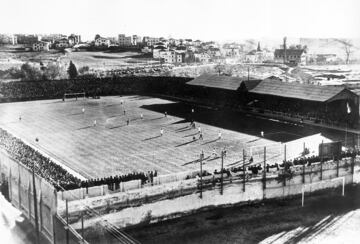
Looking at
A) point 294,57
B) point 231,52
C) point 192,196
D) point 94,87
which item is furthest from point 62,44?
point 192,196

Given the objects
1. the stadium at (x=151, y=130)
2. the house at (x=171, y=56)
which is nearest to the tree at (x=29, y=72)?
the stadium at (x=151, y=130)

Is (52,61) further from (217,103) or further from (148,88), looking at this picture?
(217,103)

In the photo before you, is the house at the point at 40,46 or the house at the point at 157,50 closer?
the house at the point at 40,46

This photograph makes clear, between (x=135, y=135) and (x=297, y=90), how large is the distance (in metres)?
20.7

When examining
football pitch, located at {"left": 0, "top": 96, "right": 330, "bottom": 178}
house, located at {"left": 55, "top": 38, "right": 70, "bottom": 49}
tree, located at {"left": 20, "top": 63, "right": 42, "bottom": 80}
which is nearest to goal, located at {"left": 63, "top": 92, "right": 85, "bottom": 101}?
football pitch, located at {"left": 0, "top": 96, "right": 330, "bottom": 178}

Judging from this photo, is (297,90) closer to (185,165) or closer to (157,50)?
(185,165)

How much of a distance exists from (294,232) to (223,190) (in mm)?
5413

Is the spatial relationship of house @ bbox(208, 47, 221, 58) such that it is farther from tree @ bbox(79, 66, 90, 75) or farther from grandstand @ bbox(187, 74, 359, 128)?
grandstand @ bbox(187, 74, 359, 128)

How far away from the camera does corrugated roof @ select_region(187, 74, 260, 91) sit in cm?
6203

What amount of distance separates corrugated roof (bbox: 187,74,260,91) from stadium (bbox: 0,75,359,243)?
0.70 ft

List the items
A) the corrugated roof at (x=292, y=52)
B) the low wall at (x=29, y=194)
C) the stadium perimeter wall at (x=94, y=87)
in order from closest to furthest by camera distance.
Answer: the low wall at (x=29, y=194), the stadium perimeter wall at (x=94, y=87), the corrugated roof at (x=292, y=52)

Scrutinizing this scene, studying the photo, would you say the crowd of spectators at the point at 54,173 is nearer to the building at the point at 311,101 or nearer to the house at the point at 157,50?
the building at the point at 311,101

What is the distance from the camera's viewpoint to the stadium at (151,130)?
33.5m

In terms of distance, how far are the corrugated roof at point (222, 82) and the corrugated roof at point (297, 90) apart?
1844 millimetres
